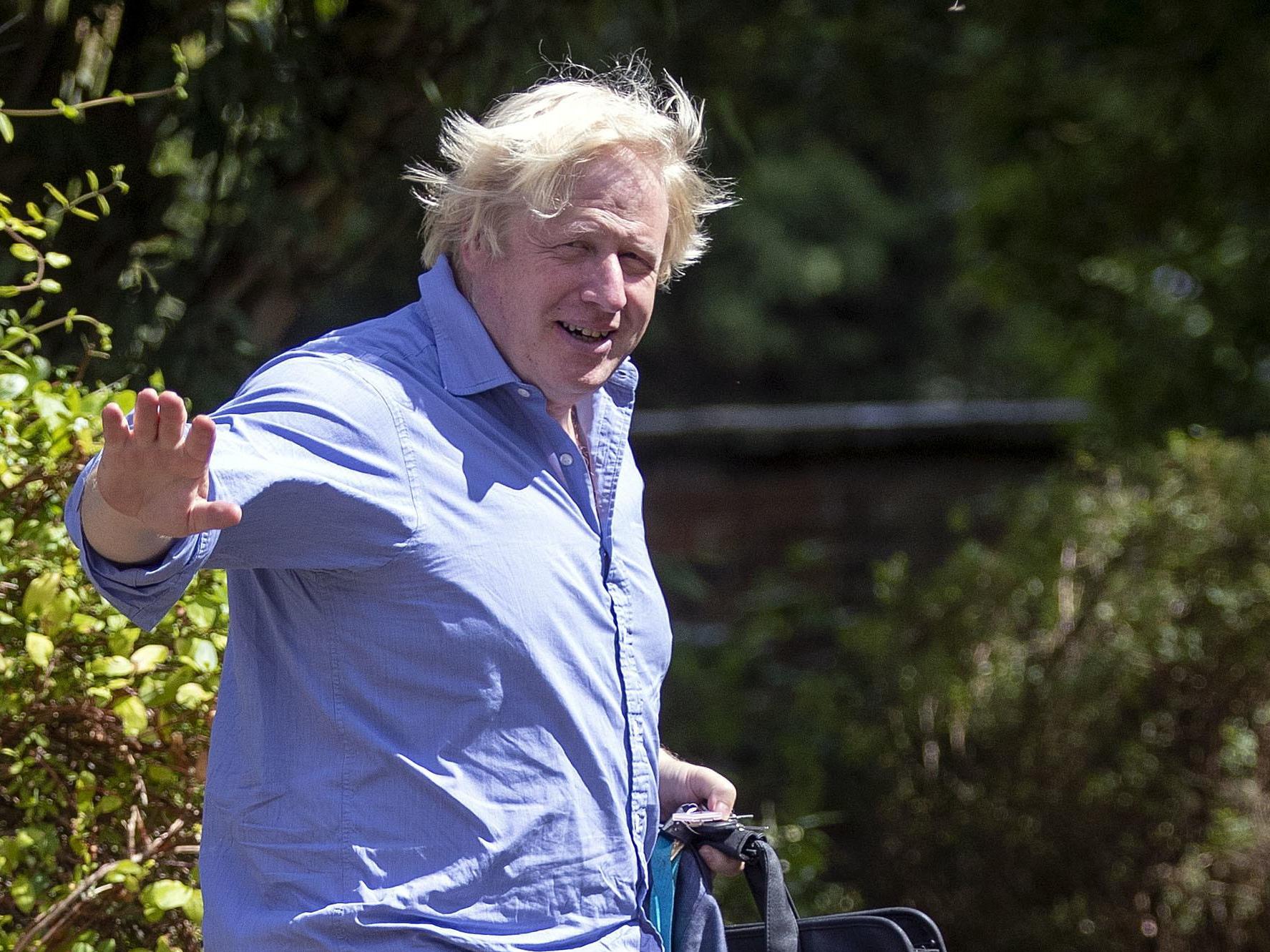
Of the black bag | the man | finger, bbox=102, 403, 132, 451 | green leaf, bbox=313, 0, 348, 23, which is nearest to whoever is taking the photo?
finger, bbox=102, 403, 132, 451

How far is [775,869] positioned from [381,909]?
1.97 feet

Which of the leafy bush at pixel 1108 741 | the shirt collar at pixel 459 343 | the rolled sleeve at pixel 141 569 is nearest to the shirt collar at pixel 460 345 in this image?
the shirt collar at pixel 459 343

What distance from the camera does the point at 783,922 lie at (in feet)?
6.21

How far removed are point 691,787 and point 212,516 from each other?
0.95m

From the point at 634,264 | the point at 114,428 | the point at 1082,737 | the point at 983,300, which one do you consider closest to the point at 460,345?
the point at 634,264

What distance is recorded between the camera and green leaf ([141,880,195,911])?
2035mm

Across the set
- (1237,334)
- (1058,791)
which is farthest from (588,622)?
(1237,334)

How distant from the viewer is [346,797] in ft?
5.04

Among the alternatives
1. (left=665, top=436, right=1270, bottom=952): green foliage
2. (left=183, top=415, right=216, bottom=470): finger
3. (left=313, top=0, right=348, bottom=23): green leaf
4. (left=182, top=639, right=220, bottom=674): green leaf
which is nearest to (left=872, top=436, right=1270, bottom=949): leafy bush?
(left=665, top=436, right=1270, bottom=952): green foliage

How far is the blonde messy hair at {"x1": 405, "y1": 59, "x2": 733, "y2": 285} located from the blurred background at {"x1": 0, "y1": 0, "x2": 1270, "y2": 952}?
776 millimetres

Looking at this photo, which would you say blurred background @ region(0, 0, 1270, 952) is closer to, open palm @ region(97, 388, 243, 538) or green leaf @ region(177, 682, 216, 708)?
green leaf @ region(177, 682, 216, 708)

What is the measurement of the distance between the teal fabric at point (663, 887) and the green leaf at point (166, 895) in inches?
26.4

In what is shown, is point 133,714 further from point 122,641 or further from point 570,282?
point 570,282

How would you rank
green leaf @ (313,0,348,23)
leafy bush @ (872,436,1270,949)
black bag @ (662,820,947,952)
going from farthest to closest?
leafy bush @ (872,436,1270,949) < green leaf @ (313,0,348,23) < black bag @ (662,820,947,952)
